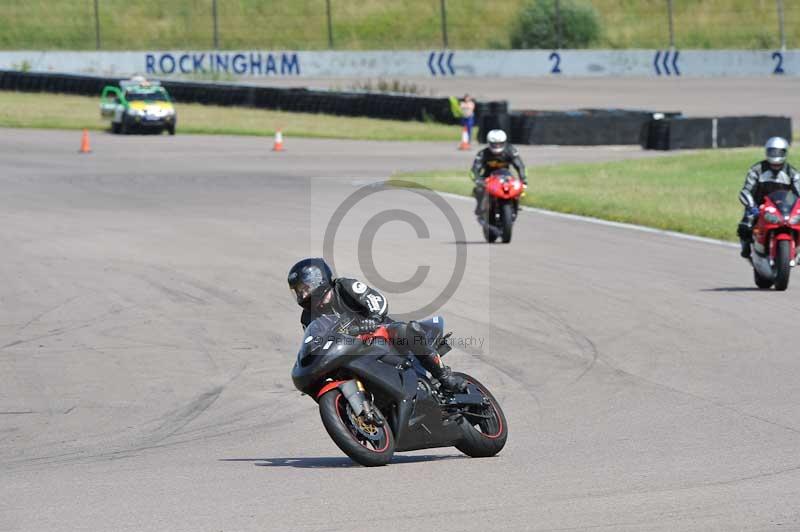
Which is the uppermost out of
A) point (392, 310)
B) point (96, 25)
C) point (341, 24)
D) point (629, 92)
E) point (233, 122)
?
point (341, 24)

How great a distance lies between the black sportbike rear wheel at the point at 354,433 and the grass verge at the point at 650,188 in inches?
549

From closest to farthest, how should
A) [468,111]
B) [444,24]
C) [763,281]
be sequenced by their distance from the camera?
[763,281] → [468,111] → [444,24]

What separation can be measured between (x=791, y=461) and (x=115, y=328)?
783 cm

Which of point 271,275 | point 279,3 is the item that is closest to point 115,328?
point 271,275

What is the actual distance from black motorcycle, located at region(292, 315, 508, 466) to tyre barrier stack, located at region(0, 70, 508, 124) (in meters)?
34.6

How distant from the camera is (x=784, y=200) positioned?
15.5 metres

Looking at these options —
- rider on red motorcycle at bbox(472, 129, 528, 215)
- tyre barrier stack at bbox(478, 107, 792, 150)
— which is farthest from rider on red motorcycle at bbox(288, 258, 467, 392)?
tyre barrier stack at bbox(478, 107, 792, 150)

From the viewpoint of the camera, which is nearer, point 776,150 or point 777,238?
point 777,238

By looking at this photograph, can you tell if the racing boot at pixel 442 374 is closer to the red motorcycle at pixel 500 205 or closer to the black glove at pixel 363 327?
the black glove at pixel 363 327

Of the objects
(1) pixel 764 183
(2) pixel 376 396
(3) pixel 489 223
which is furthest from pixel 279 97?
(2) pixel 376 396

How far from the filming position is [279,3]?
6669 centimetres

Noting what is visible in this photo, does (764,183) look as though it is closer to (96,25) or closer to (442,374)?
→ (442,374)

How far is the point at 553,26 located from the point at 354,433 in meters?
57.2

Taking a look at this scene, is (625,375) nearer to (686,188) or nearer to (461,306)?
(461,306)
